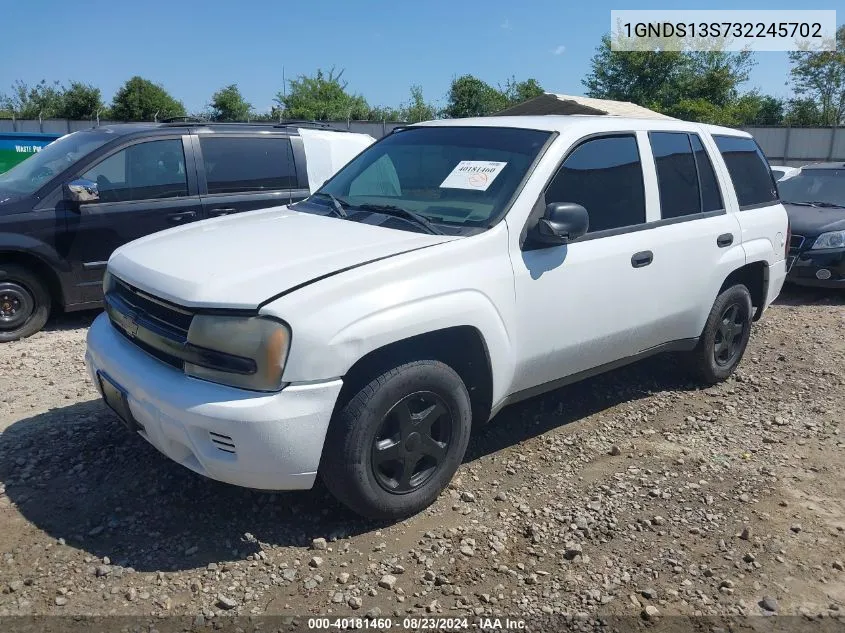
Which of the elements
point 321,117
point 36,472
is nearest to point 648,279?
point 36,472

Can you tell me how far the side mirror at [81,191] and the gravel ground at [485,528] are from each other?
1.85m

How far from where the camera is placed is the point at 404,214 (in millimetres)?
3584

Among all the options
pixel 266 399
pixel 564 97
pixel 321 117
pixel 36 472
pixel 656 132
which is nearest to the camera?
pixel 266 399

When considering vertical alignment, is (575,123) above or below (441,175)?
above

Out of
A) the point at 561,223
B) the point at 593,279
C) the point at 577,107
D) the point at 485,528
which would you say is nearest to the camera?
the point at 485,528

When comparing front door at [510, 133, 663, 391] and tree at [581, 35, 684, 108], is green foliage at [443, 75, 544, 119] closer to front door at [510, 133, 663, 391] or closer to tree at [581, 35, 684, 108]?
tree at [581, 35, 684, 108]

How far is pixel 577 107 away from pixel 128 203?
14.3ft

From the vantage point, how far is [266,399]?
2674mm

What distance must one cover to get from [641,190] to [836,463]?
1.91m

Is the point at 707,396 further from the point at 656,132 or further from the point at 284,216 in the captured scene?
the point at 284,216

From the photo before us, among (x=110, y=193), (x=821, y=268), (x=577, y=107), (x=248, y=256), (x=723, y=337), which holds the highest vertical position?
(x=577, y=107)

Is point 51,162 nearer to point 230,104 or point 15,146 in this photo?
point 15,146

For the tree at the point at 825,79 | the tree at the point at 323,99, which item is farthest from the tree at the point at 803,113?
the tree at the point at 323,99

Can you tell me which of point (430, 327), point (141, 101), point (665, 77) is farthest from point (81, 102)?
point (430, 327)
